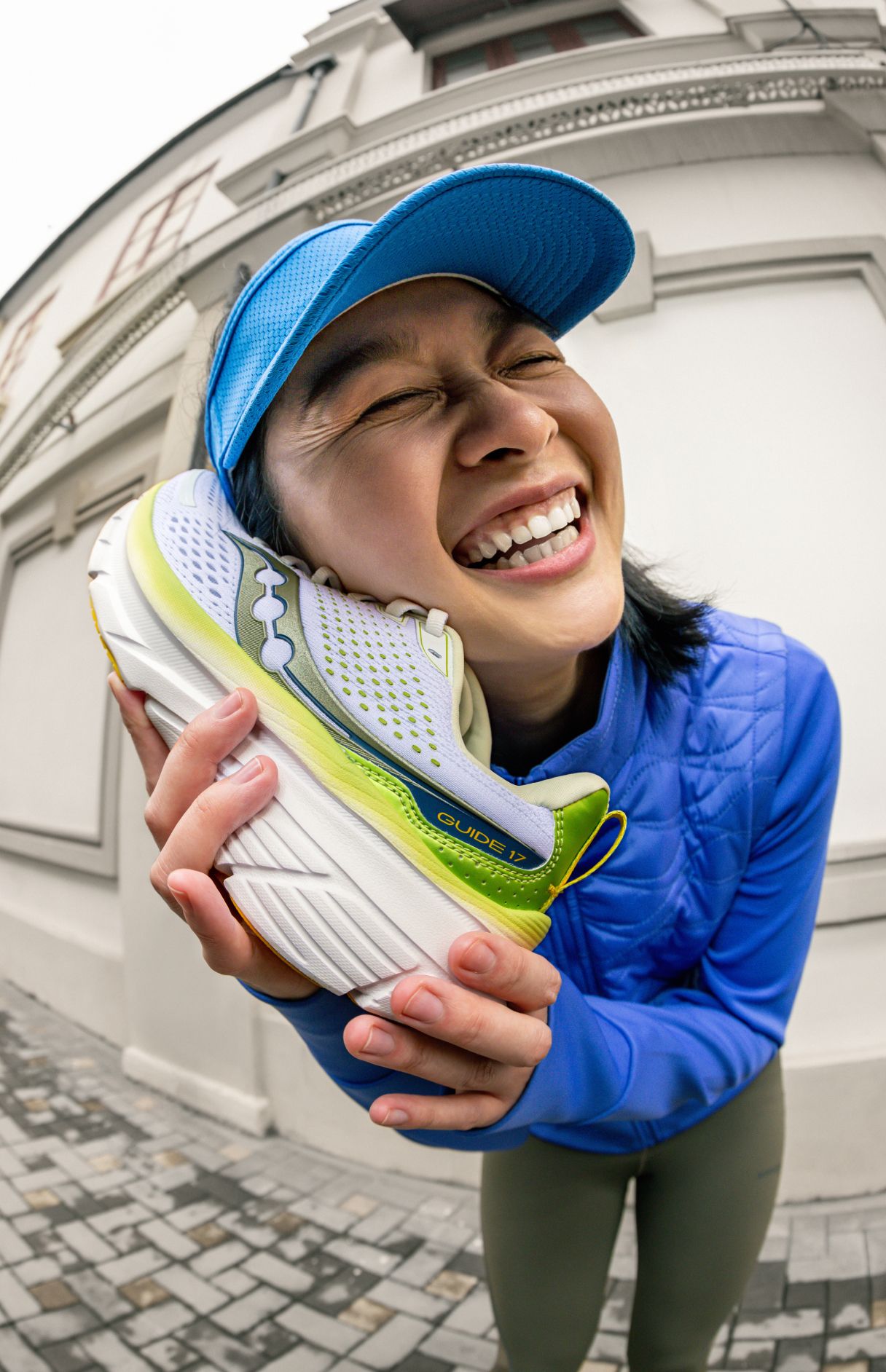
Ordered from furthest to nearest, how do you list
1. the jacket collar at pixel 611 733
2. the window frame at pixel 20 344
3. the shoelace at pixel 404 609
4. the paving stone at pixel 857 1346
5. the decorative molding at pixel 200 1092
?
the window frame at pixel 20 344 → the decorative molding at pixel 200 1092 → the paving stone at pixel 857 1346 → the jacket collar at pixel 611 733 → the shoelace at pixel 404 609

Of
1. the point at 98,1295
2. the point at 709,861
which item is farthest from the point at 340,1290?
the point at 709,861

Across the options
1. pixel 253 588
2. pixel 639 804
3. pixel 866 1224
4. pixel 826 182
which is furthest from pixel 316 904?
pixel 826 182

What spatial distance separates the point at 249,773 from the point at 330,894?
2.9 inches

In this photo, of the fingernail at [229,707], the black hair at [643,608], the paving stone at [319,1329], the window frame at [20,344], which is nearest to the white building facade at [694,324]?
the paving stone at [319,1329]

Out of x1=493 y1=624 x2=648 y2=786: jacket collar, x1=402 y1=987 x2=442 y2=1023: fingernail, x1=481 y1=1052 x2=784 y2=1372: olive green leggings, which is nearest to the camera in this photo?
x1=402 y1=987 x2=442 y2=1023: fingernail

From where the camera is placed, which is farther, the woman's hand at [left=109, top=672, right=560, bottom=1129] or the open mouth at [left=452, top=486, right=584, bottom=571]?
A: the open mouth at [left=452, top=486, right=584, bottom=571]

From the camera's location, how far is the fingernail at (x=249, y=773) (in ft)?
1.10

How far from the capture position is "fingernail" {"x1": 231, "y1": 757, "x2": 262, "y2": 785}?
0.33m

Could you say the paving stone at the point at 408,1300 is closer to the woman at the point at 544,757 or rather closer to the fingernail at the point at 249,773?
the woman at the point at 544,757

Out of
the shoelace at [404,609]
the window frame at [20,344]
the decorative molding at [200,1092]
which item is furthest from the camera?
the window frame at [20,344]

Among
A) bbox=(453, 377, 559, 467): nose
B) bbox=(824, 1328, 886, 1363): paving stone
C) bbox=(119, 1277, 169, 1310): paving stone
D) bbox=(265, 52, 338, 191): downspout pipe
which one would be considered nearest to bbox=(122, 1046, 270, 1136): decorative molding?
bbox=(119, 1277, 169, 1310): paving stone

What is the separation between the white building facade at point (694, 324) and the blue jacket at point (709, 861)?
28.1 inches

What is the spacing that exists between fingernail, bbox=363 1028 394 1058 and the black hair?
30 cm

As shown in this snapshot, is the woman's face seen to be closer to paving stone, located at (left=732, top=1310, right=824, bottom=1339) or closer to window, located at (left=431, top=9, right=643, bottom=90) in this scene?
paving stone, located at (left=732, top=1310, right=824, bottom=1339)
